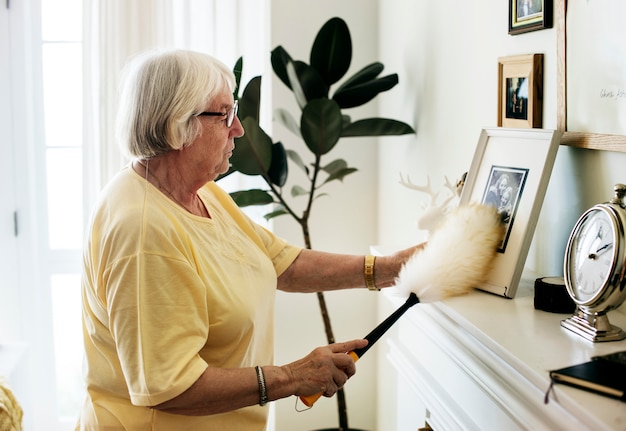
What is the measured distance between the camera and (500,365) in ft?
3.73

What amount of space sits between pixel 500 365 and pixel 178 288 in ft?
1.89

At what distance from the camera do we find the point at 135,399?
1.31 meters

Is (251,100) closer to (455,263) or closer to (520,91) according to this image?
(520,91)

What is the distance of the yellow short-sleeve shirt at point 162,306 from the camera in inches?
51.6

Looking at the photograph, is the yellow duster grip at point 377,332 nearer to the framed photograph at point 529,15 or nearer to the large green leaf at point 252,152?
the framed photograph at point 529,15

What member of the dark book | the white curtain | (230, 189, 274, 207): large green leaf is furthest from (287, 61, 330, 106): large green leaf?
the dark book

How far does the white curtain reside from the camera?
2.81 meters

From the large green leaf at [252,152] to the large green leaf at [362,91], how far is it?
29 centimetres

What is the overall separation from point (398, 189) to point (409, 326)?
0.91 m

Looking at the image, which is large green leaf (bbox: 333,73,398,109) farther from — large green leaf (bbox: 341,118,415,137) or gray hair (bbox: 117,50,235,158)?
gray hair (bbox: 117,50,235,158)

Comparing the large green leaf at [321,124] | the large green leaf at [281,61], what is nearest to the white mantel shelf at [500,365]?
the large green leaf at [321,124]

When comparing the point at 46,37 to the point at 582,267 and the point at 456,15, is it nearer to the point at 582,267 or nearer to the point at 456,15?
the point at 456,15

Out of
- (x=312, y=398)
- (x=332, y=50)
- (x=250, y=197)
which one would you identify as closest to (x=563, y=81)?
(x=312, y=398)

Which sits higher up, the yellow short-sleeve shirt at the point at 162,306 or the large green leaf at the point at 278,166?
the large green leaf at the point at 278,166
